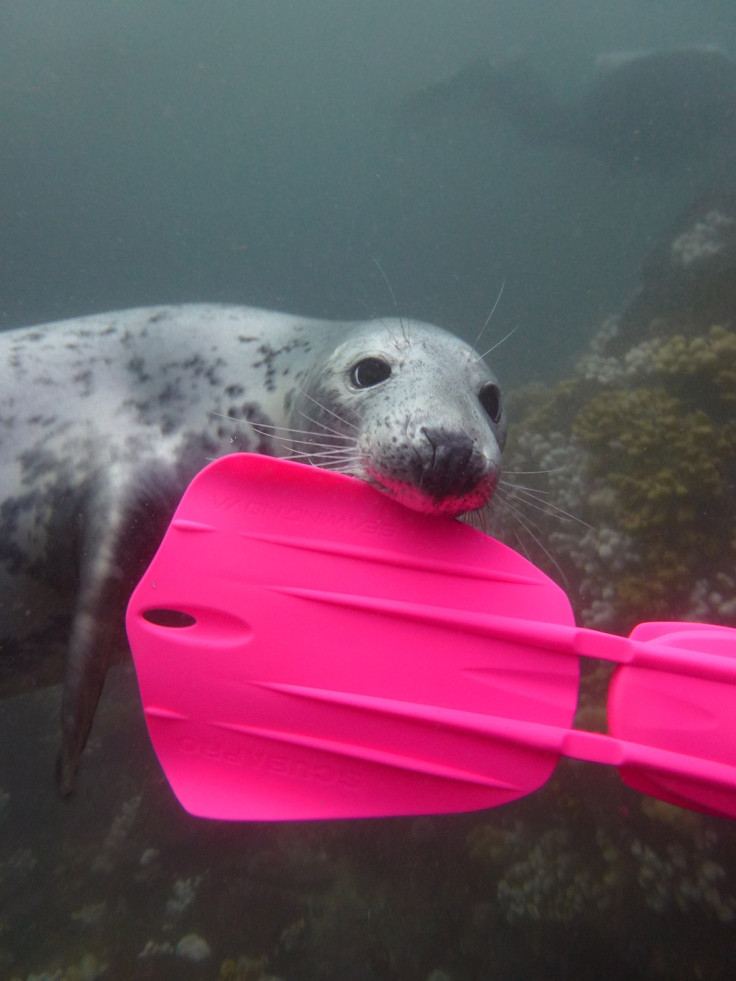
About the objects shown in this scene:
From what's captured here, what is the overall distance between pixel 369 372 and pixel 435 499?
0.76 m

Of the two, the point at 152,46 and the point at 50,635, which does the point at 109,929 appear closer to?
the point at 50,635

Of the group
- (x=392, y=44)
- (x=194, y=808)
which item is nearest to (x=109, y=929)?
(x=194, y=808)

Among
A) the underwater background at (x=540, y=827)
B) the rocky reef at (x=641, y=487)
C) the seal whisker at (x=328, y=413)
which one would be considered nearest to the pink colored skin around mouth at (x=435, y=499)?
the seal whisker at (x=328, y=413)

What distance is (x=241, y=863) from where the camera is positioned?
2.90 metres

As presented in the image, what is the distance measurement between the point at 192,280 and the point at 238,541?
202ft

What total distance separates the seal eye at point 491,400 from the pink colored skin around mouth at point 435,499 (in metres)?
0.61

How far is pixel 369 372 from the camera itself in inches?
80.0

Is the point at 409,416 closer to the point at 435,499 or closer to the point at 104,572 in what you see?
the point at 435,499

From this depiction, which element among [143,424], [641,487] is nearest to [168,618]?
[143,424]

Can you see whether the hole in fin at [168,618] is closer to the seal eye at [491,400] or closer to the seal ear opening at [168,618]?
the seal ear opening at [168,618]

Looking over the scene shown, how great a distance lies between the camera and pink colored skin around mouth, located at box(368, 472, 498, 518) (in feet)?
4.94

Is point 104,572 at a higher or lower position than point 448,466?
lower

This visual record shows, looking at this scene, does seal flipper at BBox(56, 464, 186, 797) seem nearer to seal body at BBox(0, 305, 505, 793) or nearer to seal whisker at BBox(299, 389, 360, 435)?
seal body at BBox(0, 305, 505, 793)

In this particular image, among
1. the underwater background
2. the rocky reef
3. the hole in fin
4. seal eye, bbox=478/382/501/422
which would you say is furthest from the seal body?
the rocky reef
